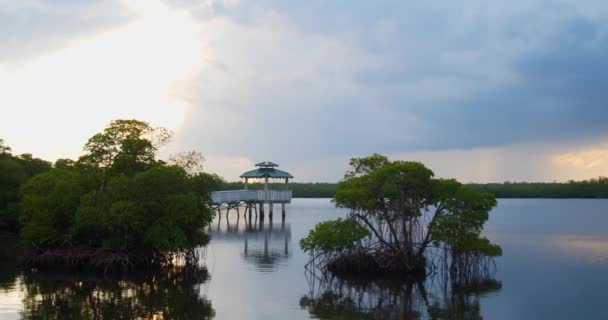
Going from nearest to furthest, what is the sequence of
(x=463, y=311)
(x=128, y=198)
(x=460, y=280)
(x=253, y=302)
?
(x=463, y=311) → (x=253, y=302) → (x=460, y=280) → (x=128, y=198)

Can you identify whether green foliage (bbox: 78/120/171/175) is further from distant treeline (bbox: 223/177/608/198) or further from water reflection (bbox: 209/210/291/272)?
distant treeline (bbox: 223/177/608/198)

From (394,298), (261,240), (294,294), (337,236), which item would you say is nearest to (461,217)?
(337,236)

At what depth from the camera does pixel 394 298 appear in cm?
2434

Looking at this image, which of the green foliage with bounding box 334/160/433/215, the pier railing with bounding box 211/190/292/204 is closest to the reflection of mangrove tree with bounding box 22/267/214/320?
the green foliage with bounding box 334/160/433/215

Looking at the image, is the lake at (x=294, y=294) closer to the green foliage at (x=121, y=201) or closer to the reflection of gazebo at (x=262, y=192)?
the green foliage at (x=121, y=201)

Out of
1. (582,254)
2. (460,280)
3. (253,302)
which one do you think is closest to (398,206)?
(460,280)

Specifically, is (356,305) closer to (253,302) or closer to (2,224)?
(253,302)

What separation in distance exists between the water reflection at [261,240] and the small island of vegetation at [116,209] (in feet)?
16.0

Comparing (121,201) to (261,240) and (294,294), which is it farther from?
(261,240)

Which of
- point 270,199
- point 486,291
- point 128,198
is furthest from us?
point 270,199

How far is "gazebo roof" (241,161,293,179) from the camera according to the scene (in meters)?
62.4

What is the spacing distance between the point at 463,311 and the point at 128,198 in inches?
630

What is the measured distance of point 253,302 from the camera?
23703 mm

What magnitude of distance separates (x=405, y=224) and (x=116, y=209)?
12.7m
